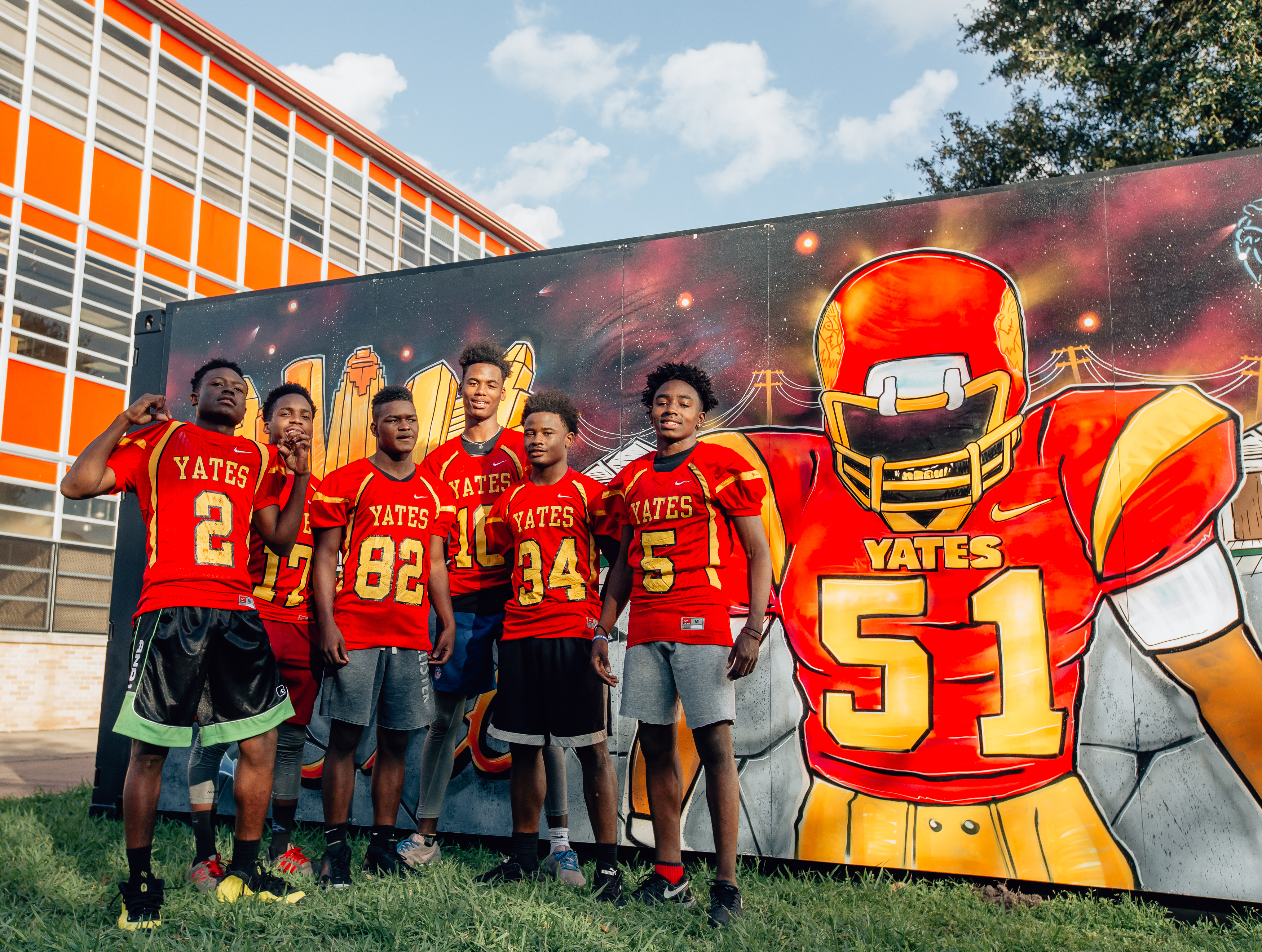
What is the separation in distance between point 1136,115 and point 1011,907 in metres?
11.9

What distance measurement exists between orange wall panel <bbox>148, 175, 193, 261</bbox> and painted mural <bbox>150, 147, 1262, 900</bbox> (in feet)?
41.9

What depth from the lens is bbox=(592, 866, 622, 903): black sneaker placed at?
3.42 m

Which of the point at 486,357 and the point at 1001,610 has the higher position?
the point at 486,357

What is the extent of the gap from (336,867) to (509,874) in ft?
2.30

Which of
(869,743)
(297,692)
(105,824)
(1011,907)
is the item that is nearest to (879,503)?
(869,743)

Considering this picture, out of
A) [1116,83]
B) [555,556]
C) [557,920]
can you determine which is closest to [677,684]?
[555,556]

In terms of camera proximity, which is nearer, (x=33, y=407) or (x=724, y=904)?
(x=724, y=904)

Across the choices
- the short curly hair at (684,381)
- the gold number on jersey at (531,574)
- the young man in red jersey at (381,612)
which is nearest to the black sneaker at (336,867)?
the young man in red jersey at (381,612)

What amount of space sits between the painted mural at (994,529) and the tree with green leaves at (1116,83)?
8392mm

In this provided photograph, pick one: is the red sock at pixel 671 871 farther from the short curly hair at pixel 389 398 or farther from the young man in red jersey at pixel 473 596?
the short curly hair at pixel 389 398

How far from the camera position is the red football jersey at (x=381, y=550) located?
12.7ft

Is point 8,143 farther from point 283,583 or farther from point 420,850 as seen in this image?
point 420,850

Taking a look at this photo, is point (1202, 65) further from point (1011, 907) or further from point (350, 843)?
point (350, 843)

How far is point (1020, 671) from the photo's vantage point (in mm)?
3705
